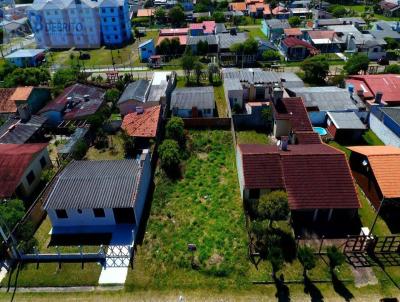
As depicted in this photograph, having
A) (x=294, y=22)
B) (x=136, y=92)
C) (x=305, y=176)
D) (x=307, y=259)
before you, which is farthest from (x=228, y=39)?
(x=307, y=259)

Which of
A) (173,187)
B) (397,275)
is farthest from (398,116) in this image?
(173,187)

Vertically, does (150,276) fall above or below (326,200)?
below

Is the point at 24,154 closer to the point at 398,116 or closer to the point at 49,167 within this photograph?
the point at 49,167

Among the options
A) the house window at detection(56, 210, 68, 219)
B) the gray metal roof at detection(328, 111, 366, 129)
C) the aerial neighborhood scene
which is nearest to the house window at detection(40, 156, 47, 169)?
the aerial neighborhood scene

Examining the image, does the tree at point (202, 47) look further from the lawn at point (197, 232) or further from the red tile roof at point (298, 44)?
the lawn at point (197, 232)

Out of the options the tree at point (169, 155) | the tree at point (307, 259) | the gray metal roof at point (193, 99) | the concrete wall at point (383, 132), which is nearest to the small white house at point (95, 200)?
the tree at point (169, 155)

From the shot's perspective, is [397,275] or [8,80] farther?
[8,80]
